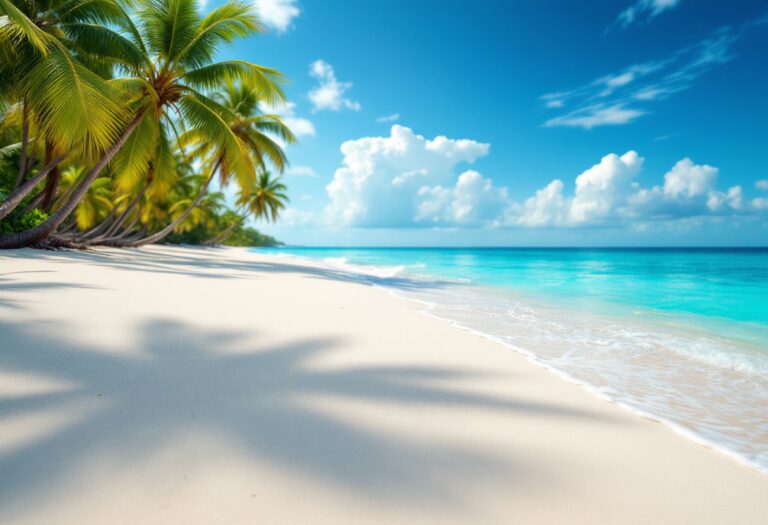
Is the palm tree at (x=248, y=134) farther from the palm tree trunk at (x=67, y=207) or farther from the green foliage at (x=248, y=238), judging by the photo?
the green foliage at (x=248, y=238)

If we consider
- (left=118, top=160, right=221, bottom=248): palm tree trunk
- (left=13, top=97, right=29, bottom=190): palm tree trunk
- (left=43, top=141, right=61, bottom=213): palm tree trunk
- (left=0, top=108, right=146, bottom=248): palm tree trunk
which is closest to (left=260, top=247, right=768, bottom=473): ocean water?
(left=0, top=108, right=146, bottom=248): palm tree trunk

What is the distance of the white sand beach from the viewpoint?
1185mm

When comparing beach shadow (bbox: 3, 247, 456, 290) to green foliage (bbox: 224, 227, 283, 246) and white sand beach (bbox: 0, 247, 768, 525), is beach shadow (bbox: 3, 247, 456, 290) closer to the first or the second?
white sand beach (bbox: 0, 247, 768, 525)

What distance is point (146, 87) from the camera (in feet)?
27.7

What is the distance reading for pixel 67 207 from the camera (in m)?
8.47

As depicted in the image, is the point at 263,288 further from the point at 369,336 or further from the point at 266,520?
the point at 266,520

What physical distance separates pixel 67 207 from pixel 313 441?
10.5 meters

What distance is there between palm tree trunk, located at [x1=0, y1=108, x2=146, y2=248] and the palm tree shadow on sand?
7321 millimetres

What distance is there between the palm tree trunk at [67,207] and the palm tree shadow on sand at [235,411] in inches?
288

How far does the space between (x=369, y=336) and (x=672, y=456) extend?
2.28 meters

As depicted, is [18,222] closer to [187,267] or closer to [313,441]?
[187,267]

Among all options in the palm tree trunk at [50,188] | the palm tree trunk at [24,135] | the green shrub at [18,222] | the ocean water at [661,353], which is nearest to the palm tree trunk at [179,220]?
the palm tree trunk at [50,188]

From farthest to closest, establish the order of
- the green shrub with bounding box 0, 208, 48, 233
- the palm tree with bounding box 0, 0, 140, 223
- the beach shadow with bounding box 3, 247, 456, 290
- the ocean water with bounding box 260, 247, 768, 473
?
the green shrub with bounding box 0, 208, 48, 233
the beach shadow with bounding box 3, 247, 456, 290
the palm tree with bounding box 0, 0, 140, 223
the ocean water with bounding box 260, 247, 768, 473

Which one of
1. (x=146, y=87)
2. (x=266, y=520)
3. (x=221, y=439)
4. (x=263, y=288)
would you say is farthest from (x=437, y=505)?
(x=146, y=87)
